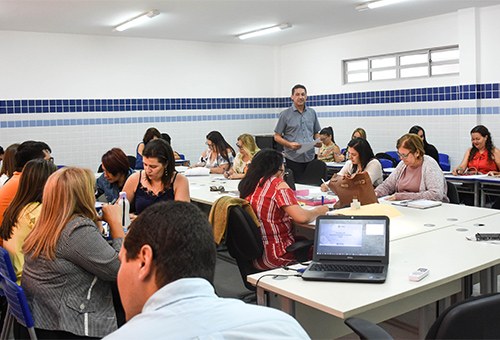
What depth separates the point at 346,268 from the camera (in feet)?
9.78

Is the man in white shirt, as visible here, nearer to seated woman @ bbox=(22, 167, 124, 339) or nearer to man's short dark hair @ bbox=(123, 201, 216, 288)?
man's short dark hair @ bbox=(123, 201, 216, 288)

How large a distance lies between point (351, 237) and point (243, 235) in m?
1.05

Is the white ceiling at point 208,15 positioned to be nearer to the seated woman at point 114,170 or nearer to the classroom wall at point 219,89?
the classroom wall at point 219,89

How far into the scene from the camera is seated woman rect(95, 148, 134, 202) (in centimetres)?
507

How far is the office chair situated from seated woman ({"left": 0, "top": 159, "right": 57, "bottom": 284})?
7.86ft

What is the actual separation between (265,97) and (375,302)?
9908 mm

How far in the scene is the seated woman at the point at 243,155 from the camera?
7.31m

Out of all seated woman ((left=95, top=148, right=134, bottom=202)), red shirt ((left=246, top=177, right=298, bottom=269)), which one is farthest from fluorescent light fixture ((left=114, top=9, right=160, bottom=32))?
red shirt ((left=246, top=177, right=298, bottom=269))

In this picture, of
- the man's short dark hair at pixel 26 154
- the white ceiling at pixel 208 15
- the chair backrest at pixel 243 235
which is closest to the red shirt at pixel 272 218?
the chair backrest at pixel 243 235

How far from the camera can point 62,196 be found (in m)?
2.87

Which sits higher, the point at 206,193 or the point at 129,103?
the point at 129,103

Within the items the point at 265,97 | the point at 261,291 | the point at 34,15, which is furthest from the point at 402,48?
the point at 261,291

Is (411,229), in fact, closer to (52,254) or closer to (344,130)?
(52,254)

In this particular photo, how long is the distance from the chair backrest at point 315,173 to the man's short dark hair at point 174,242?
17.9ft
